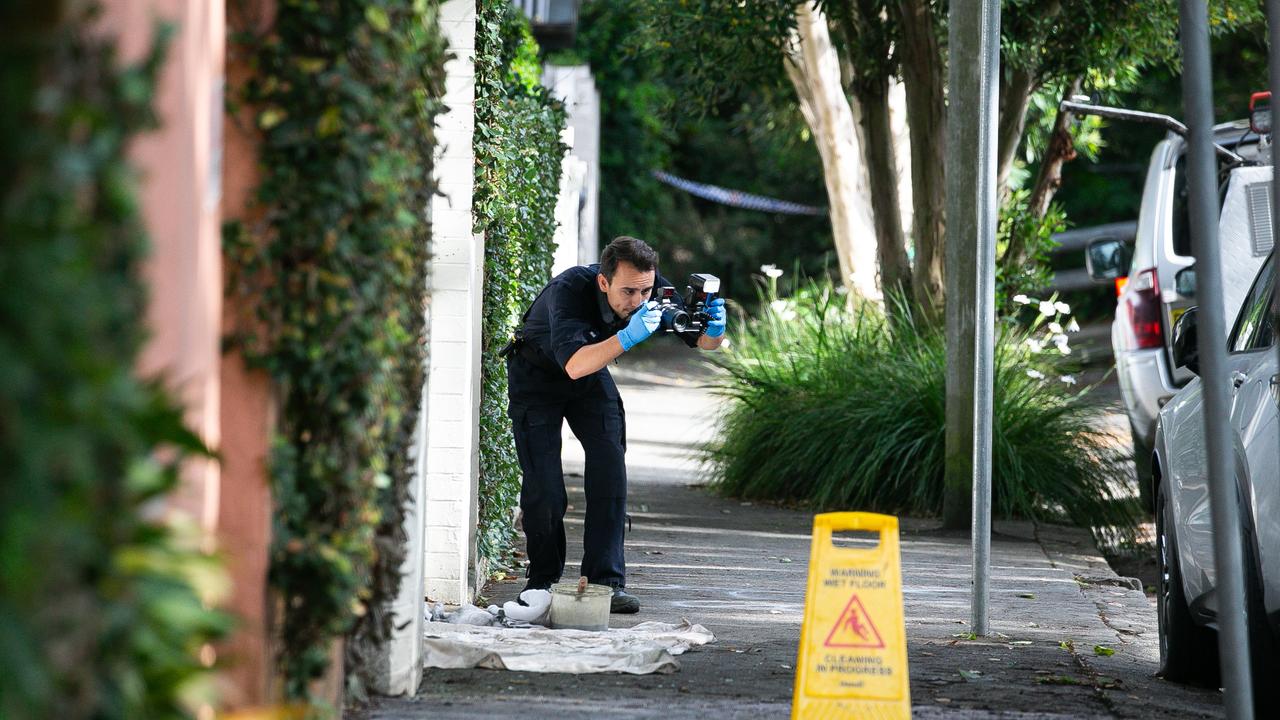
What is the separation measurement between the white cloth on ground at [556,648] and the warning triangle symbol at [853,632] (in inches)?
49.9

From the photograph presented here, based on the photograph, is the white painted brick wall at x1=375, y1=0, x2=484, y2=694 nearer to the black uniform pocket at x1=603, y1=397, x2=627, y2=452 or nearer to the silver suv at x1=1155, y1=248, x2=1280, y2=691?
the black uniform pocket at x1=603, y1=397, x2=627, y2=452

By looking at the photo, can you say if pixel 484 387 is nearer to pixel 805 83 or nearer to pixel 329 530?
pixel 329 530

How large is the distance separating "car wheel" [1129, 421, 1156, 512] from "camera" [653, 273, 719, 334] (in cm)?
402

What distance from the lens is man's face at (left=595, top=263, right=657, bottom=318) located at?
672cm

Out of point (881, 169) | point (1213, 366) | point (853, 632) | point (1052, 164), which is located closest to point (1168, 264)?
point (881, 169)

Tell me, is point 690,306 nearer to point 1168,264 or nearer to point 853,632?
point 853,632

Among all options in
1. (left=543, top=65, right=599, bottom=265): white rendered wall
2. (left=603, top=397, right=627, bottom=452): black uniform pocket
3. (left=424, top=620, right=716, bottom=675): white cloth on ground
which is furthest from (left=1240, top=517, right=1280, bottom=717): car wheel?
(left=543, top=65, right=599, bottom=265): white rendered wall

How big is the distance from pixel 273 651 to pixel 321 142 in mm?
1144

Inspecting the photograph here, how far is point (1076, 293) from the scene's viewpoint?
89.7ft

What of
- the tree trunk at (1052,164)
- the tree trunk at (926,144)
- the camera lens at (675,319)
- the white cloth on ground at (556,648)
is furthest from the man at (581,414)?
the tree trunk at (1052,164)

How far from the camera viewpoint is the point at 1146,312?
33.7ft

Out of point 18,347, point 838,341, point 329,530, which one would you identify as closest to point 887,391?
point 838,341

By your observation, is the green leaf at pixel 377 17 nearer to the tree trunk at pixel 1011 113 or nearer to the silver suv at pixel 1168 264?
the silver suv at pixel 1168 264

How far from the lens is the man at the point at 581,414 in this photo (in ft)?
22.2
